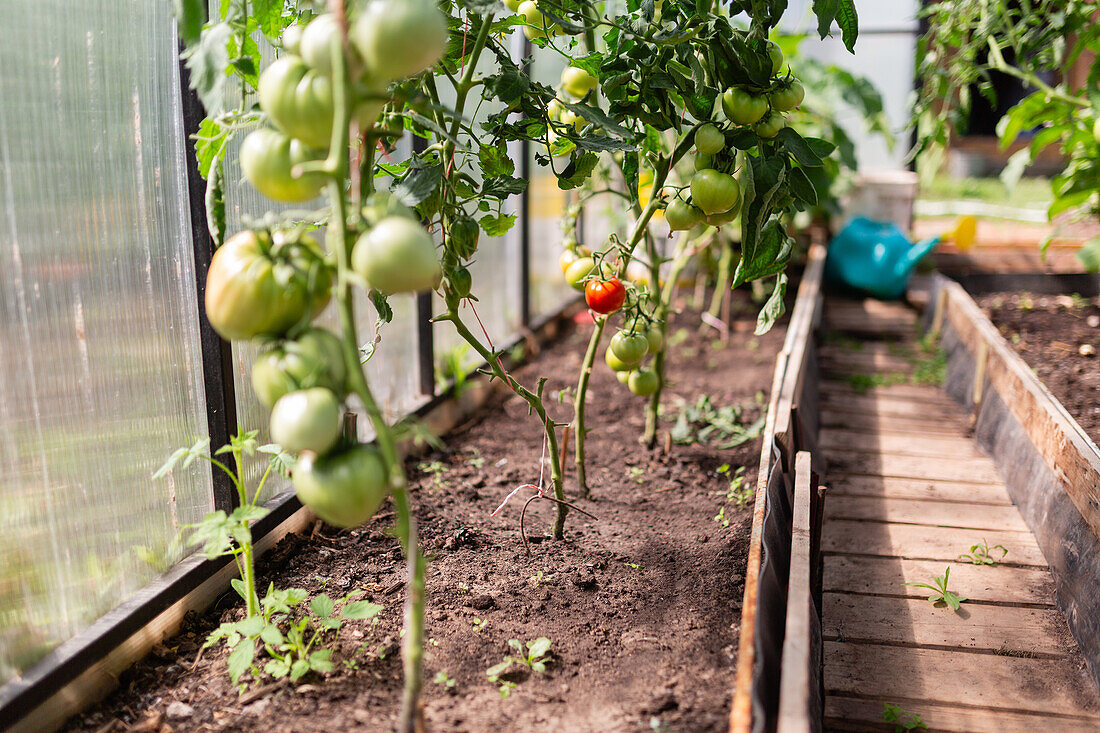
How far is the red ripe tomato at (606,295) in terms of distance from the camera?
163 cm

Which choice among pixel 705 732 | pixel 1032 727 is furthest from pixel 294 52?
pixel 1032 727

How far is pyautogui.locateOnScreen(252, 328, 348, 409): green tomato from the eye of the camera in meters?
0.85

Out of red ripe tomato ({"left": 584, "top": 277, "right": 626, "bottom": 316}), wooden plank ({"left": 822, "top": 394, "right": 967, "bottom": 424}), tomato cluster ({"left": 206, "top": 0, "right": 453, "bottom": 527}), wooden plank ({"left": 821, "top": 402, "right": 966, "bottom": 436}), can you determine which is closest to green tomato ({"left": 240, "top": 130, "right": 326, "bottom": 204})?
tomato cluster ({"left": 206, "top": 0, "right": 453, "bottom": 527})

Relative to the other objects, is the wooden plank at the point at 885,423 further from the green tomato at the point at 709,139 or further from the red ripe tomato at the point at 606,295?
the green tomato at the point at 709,139

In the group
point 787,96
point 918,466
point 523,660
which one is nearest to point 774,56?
point 787,96

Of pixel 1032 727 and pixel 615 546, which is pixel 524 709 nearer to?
pixel 615 546

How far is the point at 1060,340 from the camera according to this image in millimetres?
2846

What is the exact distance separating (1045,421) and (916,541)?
1.43 feet

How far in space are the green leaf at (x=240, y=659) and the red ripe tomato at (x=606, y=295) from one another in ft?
2.86

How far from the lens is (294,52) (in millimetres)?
952

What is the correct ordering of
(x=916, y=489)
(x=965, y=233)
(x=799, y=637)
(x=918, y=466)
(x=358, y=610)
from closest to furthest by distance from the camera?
(x=799, y=637) → (x=358, y=610) → (x=916, y=489) → (x=918, y=466) → (x=965, y=233)

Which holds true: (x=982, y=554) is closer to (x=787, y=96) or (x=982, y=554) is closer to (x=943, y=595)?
(x=943, y=595)

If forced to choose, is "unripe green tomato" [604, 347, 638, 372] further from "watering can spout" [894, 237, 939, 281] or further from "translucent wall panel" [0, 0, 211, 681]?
"watering can spout" [894, 237, 939, 281]

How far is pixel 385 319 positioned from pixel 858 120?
14.2ft
